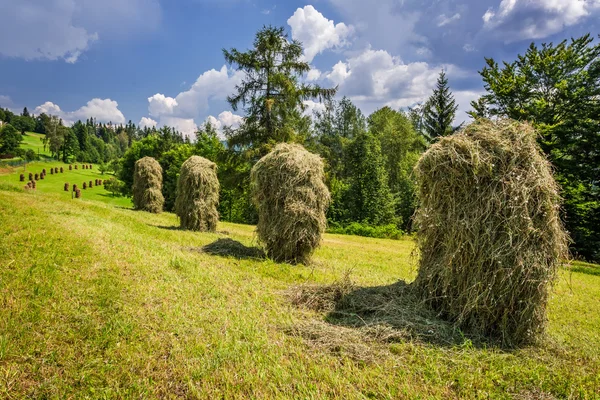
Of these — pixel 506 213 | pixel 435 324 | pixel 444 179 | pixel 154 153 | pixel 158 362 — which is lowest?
pixel 158 362

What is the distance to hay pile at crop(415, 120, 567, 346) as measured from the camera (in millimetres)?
4086

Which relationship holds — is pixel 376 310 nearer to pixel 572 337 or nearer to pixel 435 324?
pixel 435 324

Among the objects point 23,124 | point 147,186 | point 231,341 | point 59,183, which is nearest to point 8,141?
point 59,183

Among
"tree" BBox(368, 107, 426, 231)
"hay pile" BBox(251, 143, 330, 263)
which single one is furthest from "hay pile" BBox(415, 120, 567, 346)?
"tree" BBox(368, 107, 426, 231)

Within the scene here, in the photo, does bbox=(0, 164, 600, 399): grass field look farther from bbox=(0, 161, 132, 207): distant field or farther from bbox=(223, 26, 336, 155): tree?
bbox=(0, 161, 132, 207): distant field

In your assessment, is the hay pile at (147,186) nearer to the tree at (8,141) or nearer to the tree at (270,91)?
the tree at (270,91)

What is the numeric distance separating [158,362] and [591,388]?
4538 mm

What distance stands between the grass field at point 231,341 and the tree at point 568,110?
16.9 meters

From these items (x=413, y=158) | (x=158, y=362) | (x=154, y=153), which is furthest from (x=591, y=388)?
(x=154, y=153)

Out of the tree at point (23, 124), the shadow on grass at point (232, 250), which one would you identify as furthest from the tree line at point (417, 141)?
the tree at point (23, 124)

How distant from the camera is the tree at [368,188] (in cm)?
3092

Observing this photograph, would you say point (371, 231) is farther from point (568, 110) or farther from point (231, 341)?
point (231, 341)

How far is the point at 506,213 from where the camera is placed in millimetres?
4172

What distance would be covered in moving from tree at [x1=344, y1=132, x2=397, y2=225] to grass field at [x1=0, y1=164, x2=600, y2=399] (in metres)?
24.6
